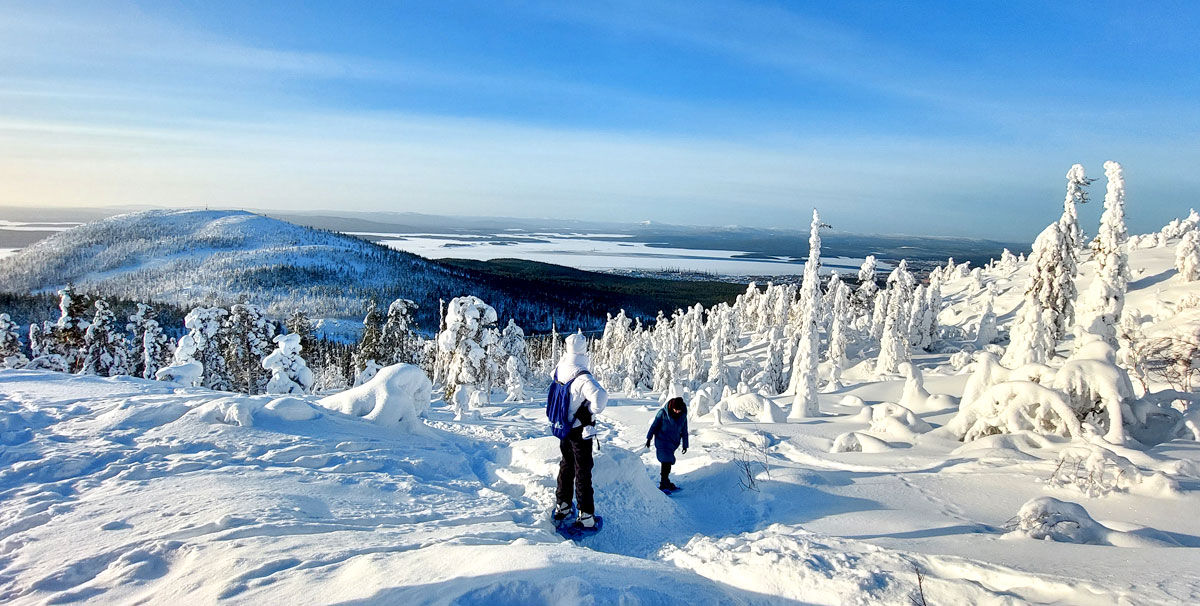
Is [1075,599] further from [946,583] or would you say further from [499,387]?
[499,387]

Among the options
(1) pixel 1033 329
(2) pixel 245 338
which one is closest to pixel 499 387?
(2) pixel 245 338

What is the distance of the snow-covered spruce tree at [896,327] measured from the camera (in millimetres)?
37688

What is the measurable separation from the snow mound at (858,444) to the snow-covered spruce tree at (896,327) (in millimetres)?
30368

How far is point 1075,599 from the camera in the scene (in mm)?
3424

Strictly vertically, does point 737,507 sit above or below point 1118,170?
below

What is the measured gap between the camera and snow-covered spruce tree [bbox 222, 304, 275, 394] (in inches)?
1326

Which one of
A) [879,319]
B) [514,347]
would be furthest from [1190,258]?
[514,347]

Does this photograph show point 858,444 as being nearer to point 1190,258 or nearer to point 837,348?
point 837,348

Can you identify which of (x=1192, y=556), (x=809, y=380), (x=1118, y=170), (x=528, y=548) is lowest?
(x=809, y=380)

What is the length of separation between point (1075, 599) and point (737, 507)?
139 inches

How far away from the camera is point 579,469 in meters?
5.91

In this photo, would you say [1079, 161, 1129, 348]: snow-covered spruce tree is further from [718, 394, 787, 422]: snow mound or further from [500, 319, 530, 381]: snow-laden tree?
[500, 319, 530, 381]: snow-laden tree

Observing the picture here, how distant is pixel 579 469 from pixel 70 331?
41291 mm

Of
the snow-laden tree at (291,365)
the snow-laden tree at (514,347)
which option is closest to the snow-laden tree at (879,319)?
the snow-laden tree at (514,347)
